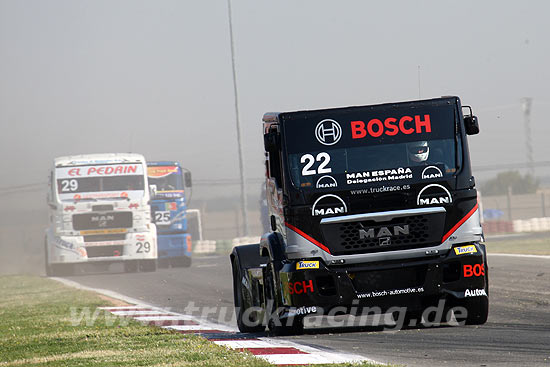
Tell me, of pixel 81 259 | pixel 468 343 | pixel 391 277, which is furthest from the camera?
pixel 81 259

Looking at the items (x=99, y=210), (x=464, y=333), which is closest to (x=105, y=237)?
(x=99, y=210)

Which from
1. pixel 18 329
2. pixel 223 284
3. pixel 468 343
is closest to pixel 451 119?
pixel 468 343

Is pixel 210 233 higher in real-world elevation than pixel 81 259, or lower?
lower

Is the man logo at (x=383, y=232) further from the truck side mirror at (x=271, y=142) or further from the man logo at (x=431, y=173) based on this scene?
the truck side mirror at (x=271, y=142)

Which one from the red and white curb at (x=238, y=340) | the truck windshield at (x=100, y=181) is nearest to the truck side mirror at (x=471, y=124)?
the red and white curb at (x=238, y=340)

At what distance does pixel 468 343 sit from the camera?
9539 mm

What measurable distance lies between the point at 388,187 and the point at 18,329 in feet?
20.3

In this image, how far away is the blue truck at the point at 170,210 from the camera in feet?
120

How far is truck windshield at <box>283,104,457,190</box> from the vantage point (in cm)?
1096

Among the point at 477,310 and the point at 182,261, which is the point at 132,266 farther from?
the point at 477,310

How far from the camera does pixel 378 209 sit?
10.9 meters

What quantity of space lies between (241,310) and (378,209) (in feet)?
10.2

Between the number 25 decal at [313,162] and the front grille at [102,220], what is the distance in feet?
71.6

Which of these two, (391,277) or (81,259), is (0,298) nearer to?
(81,259)
